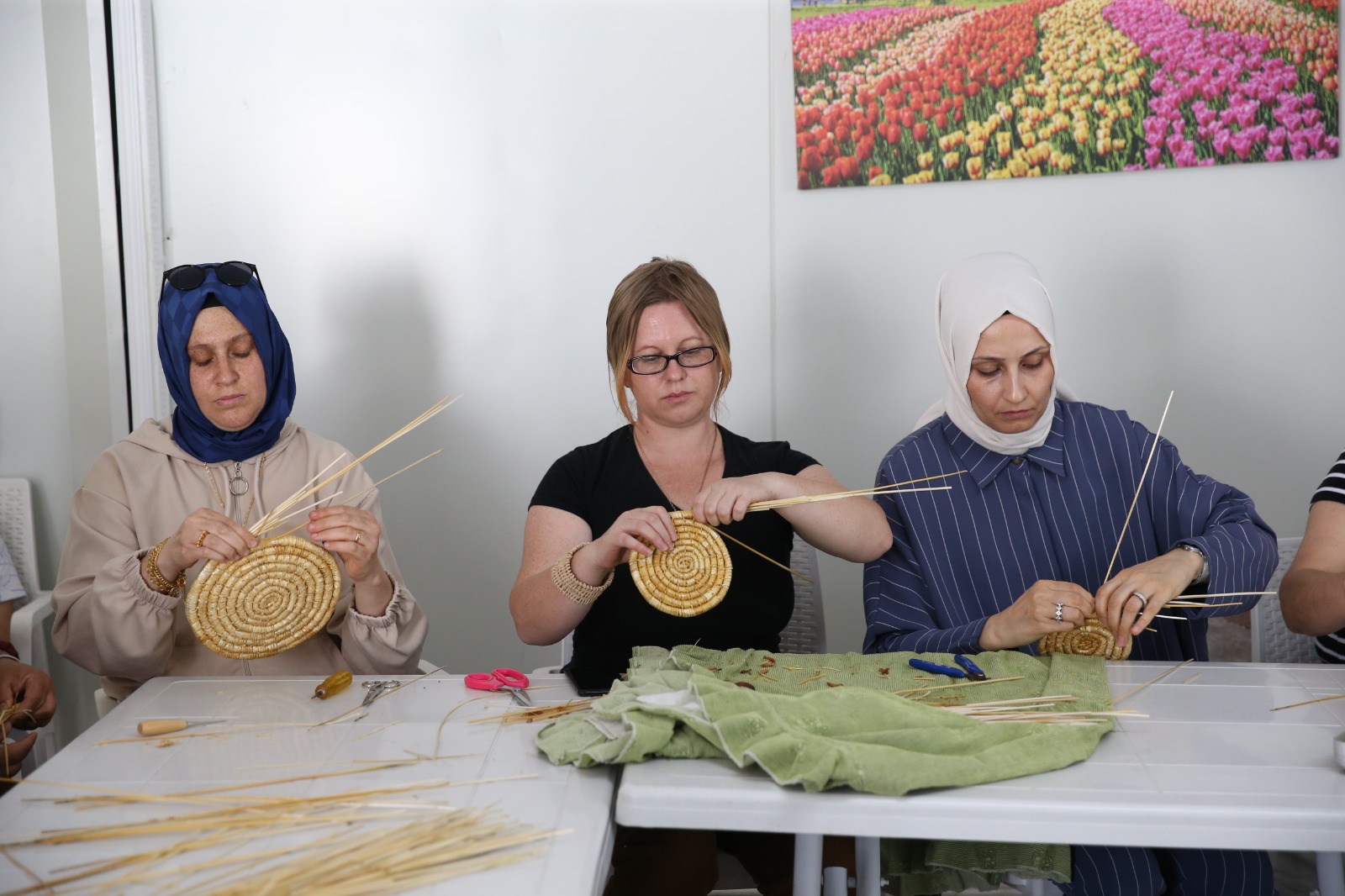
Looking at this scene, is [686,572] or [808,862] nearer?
[808,862]

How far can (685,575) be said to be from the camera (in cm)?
195

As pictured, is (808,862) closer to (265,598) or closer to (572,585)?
(572,585)

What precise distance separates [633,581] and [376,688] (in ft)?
2.01

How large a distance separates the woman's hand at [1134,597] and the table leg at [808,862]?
2.32ft

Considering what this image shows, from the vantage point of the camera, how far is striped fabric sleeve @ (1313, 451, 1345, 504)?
2.19 meters

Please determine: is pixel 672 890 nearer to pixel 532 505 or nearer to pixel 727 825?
pixel 727 825

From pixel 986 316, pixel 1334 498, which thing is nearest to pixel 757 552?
pixel 986 316

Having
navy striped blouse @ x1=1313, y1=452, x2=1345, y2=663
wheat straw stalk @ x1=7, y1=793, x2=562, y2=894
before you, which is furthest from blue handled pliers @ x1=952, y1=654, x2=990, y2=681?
navy striped blouse @ x1=1313, y1=452, x2=1345, y2=663

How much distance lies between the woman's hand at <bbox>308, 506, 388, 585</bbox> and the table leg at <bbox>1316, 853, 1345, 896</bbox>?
1.54 m

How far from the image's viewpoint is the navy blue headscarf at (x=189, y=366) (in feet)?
7.23

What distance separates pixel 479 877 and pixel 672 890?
0.74 m

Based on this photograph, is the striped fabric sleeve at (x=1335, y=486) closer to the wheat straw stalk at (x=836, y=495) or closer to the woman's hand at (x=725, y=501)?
the wheat straw stalk at (x=836, y=495)

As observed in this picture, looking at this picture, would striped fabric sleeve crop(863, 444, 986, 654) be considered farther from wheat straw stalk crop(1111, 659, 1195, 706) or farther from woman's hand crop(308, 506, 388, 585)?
woman's hand crop(308, 506, 388, 585)

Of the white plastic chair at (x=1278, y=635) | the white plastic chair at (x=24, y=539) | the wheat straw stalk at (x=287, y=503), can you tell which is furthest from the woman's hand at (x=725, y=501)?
the white plastic chair at (x=24, y=539)
